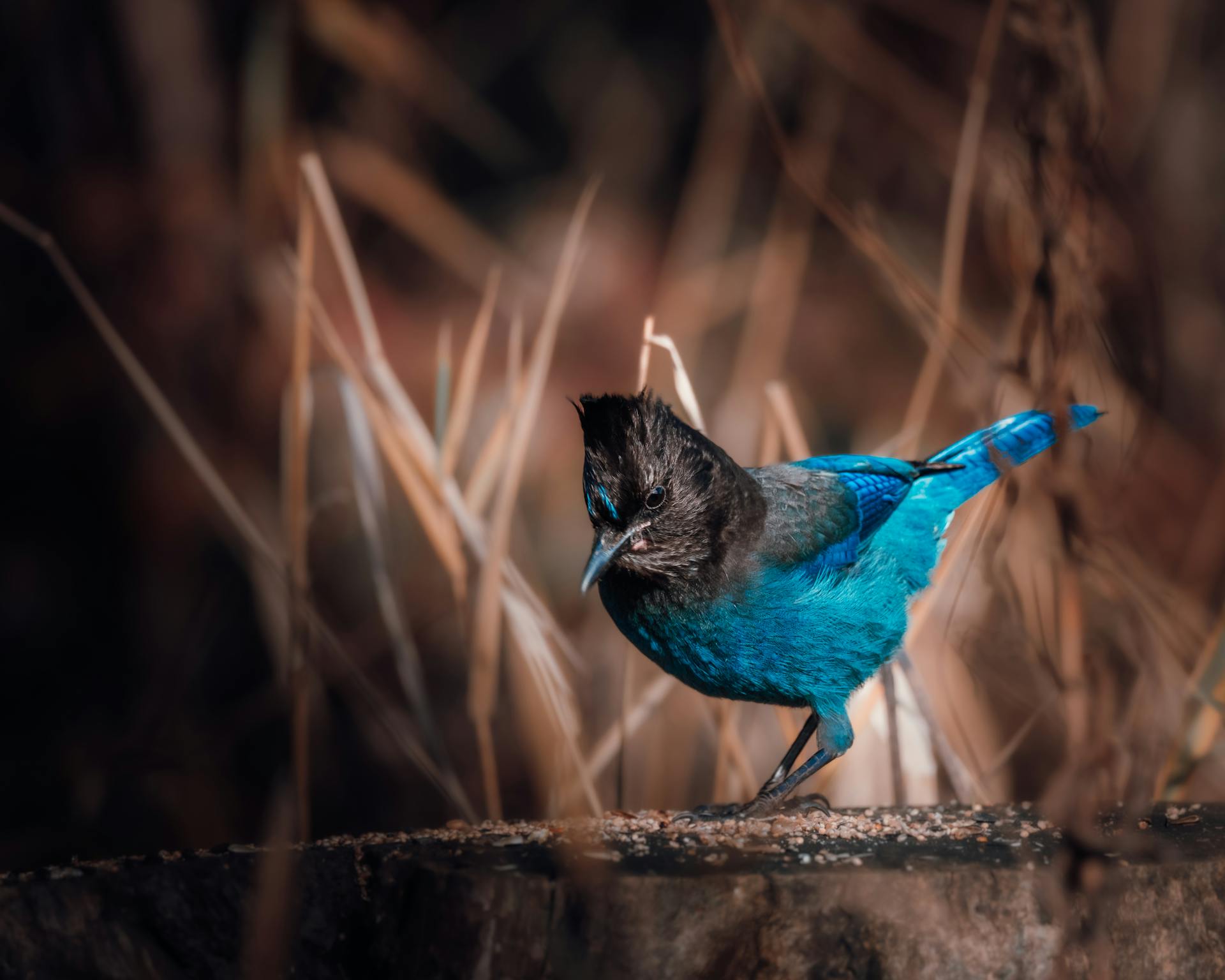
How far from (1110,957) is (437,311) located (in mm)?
4545

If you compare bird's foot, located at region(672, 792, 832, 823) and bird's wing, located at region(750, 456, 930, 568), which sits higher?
bird's wing, located at region(750, 456, 930, 568)

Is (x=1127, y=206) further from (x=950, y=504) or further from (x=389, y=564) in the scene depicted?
(x=389, y=564)

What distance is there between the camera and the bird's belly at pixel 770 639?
2766 millimetres

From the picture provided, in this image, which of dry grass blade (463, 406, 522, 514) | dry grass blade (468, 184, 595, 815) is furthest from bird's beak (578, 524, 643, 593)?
dry grass blade (463, 406, 522, 514)

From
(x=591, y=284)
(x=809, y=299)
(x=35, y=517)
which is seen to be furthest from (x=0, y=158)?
(x=809, y=299)

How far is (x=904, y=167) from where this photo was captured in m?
6.45

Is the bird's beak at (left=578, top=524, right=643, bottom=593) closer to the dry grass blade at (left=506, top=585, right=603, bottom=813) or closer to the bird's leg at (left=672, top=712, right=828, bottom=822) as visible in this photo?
the dry grass blade at (left=506, top=585, right=603, bottom=813)

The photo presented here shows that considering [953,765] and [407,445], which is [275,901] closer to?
[407,445]

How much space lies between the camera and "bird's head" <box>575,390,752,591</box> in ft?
8.86

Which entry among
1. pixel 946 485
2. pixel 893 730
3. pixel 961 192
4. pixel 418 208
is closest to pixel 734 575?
pixel 893 730

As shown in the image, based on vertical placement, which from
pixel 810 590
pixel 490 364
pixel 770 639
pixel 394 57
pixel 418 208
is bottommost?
pixel 770 639

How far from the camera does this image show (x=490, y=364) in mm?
6016

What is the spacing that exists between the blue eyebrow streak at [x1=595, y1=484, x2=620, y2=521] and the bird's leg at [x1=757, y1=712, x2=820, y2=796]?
69cm

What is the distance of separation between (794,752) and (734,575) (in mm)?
564
